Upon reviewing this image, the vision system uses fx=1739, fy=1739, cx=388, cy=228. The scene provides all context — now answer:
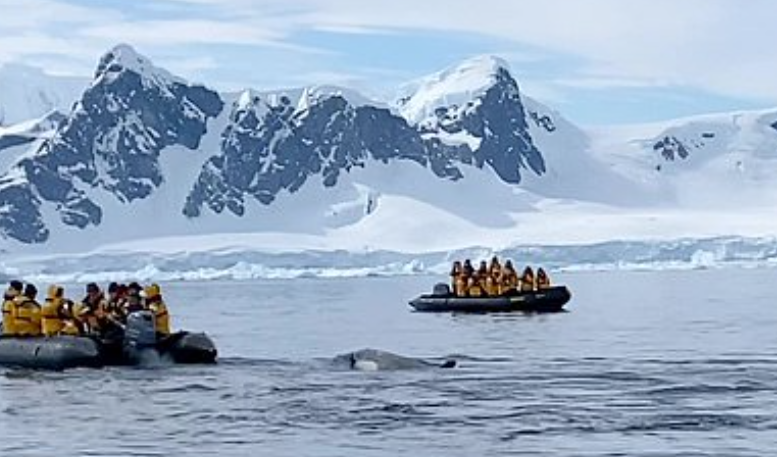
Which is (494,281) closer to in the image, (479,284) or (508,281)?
(479,284)

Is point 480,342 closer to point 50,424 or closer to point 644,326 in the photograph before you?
point 644,326

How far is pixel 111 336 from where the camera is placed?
114ft

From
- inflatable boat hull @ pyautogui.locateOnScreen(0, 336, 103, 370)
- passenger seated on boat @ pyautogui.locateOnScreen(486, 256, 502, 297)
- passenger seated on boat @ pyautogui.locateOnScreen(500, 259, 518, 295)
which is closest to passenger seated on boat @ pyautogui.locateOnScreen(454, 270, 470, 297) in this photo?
passenger seated on boat @ pyautogui.locateOnScreen(486, 256, 502, 297)

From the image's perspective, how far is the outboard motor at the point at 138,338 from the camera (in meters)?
34.2

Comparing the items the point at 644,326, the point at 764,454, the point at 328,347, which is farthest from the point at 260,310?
the point at 764,454

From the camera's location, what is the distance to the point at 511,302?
56.8m

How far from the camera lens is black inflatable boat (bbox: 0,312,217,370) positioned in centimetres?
3381

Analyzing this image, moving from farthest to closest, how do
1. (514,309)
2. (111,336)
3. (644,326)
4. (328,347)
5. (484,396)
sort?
(514,309) → (644,326) → (328,347) → (111,336) → (484,396)

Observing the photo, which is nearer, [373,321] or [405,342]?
[405,342]

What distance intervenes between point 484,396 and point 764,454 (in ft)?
25.0

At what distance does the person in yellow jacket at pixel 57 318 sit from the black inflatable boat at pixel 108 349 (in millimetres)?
443

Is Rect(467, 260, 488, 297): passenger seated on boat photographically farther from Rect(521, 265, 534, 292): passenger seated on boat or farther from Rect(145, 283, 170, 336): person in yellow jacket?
Rect(145, 283, 170, 336): person in yellow jacket

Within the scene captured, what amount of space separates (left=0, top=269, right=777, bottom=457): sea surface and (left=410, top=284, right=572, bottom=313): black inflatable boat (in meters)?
9.26

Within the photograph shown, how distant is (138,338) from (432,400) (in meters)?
8.46
